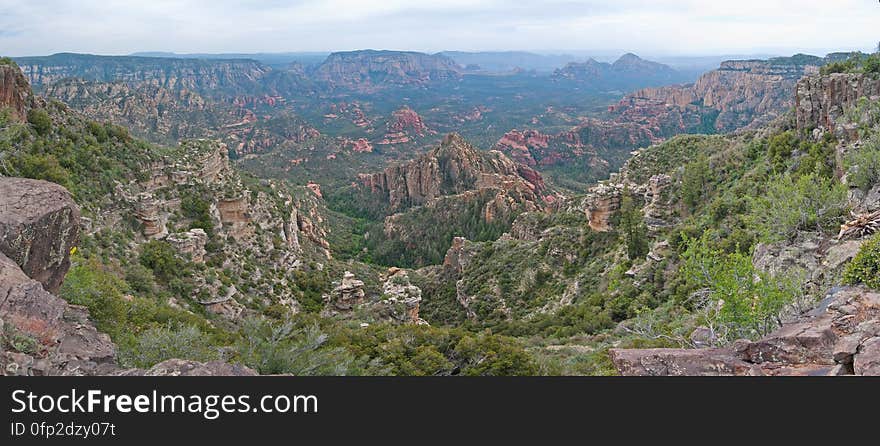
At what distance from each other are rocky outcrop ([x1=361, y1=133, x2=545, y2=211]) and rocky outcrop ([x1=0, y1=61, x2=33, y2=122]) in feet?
267

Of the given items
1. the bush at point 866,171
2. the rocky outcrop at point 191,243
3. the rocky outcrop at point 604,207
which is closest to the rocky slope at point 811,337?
the bush at point 866,171

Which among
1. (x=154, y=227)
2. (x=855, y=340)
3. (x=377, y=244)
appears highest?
(x=855, y=340)

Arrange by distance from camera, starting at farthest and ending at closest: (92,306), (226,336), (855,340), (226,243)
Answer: (226,243) → (226,336) → (92,306) → (855,340)

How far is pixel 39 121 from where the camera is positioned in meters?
28.8

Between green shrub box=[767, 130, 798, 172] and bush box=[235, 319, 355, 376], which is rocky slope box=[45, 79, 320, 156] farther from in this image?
bush box=[235, 319, 355, 376]

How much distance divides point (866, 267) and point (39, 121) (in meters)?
Result: 36.2

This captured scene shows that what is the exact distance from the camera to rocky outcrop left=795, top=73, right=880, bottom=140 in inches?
1111

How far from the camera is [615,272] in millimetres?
32906

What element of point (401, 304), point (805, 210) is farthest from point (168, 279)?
point (805, 210)

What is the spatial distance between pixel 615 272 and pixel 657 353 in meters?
24.0

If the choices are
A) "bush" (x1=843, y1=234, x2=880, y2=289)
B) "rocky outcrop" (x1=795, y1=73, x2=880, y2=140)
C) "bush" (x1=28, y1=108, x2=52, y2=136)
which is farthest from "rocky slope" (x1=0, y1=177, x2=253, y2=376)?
"rocky outcrop" (x1=795, y1=73, x2=880, y2=140)

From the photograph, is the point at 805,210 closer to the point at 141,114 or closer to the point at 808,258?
the point at 808,258
